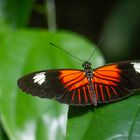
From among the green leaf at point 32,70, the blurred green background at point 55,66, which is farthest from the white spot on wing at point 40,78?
the green leaf at point 32,70

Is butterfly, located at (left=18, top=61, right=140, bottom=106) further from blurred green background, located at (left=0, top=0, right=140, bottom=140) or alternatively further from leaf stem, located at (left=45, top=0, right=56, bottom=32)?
leaf stem, located at (left=45, top=0, right=56, bottom=32)

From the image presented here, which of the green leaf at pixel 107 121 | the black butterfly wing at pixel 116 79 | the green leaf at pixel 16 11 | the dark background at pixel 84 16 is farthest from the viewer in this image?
the dark background at pixel 84 16

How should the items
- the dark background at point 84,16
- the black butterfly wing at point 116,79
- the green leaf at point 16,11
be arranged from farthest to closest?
the dark background at point 84,16 < the green leaf at point 16,11 < the black butterfly wing at point 116,79

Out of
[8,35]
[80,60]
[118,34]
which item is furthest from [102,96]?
[118,34]

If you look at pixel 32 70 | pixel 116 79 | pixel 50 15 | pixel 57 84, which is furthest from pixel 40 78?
pixel 50 15

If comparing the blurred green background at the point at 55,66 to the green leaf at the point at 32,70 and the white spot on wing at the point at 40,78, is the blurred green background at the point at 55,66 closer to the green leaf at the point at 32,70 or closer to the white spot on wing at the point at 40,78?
the green leaf at the point at 32,70

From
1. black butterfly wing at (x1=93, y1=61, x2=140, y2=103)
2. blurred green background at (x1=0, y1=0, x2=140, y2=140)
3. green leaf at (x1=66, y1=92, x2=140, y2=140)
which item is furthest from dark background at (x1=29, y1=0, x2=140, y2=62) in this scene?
green leaf at (x1=66, y1=92, x2=140, y2=140)

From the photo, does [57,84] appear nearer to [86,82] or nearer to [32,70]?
[86,82]

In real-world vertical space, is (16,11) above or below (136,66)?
above
